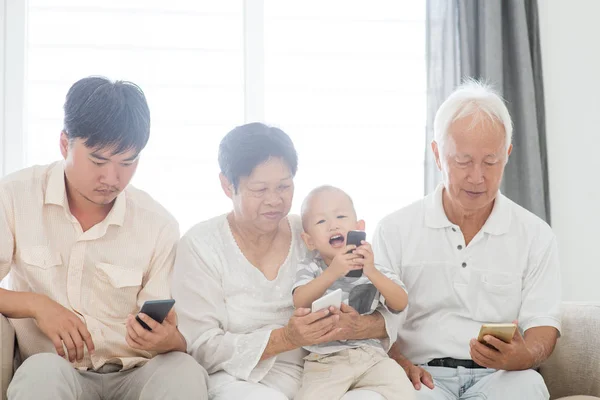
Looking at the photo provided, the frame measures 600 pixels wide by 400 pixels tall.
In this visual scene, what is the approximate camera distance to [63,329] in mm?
2008

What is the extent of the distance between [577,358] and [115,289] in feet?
4.87

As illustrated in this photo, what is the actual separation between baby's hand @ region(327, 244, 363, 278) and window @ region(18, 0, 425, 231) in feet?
5.76

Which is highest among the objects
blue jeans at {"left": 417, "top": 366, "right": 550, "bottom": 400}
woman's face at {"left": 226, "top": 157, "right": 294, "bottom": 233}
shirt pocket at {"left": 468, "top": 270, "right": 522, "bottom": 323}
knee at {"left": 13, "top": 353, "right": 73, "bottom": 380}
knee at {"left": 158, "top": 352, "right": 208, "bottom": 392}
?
woman's face at {"left": 226, "top": 157, "right": 294, "bottom": 233}

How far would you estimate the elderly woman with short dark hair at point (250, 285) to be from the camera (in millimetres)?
2189

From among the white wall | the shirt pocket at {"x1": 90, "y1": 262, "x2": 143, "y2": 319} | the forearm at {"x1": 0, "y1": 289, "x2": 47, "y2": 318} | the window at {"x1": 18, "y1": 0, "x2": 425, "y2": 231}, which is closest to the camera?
the forearm at {"x1": 0, "y1": 289, "x2": 47, "y2": 318}

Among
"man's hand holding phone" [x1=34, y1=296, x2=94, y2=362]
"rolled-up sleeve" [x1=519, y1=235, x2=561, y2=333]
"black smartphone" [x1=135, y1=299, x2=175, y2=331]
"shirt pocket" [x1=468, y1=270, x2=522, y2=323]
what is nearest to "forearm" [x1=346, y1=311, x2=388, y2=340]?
"shirt pocket" [x1=468, y1=270, x2=522, y2=323]

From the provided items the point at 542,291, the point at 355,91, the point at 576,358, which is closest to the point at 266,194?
the point at 542,291

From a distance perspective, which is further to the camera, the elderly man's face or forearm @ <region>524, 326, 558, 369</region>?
the elderly man's face

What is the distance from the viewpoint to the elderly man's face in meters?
2.36

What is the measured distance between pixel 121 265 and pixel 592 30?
288 cm

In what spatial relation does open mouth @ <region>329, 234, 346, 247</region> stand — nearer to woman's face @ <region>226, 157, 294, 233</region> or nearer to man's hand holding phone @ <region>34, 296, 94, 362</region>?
woman's face @ <region>226, 157, 294, 233</region>

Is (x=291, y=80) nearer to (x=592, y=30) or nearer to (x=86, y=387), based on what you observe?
(x=592, y=30)

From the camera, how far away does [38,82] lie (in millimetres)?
3805

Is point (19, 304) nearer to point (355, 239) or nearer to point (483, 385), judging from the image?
point (355, 239)
